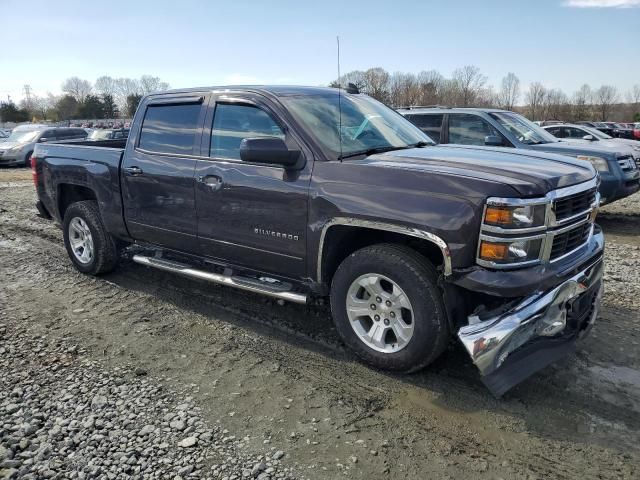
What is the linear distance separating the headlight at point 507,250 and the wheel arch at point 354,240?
1.18ft

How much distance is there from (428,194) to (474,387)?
53.0 inches

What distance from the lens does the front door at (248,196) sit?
3807 mm

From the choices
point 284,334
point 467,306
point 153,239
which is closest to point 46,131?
point 153,239

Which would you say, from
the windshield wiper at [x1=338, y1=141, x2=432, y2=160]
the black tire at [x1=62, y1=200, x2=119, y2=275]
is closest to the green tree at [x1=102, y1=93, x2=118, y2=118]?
the black tire at [x1=62, y1=200, x2=119, y2=275]

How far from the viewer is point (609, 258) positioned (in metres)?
6.27

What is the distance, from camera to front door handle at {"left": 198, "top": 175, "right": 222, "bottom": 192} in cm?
419

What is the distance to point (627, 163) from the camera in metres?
8.46

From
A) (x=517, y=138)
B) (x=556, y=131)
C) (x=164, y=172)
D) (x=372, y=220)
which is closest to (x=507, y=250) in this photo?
A: (x=372, y=220)

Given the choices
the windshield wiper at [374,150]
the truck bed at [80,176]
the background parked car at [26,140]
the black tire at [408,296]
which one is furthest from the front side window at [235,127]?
the background parked car at [26,140]

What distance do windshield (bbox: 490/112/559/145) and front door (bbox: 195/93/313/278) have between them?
17.5 feet

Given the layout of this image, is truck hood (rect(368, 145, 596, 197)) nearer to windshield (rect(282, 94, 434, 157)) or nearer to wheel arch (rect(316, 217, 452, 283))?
windshield (rect(282, 94, 434, 157))

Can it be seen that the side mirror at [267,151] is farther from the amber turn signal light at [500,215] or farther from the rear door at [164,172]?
the amber turn signal light at [500,215]

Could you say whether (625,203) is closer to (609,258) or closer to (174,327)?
(609,258)

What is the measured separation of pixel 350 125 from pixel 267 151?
896 mm
